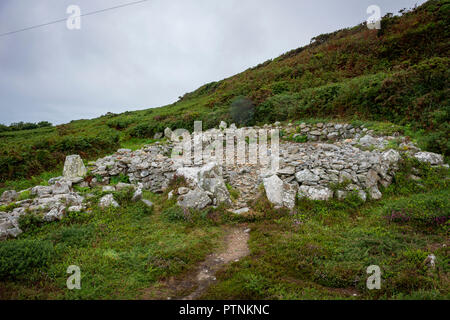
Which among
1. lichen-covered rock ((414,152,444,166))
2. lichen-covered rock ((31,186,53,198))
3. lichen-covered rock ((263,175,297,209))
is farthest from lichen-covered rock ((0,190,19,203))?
lichen-covered rock ((414,152,444,166))

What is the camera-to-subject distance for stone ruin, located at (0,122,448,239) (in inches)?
318

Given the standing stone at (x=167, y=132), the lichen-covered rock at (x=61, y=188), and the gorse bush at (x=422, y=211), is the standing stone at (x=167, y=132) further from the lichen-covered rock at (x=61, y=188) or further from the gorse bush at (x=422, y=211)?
the gorse bush at (x=422, y=211)

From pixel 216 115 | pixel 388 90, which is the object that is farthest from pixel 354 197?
pixel 216 115

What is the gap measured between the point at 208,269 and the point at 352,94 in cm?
1674

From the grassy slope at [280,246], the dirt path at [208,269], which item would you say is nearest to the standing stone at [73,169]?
the grassy slope at [280,246]

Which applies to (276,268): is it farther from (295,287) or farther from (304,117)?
(304,117)

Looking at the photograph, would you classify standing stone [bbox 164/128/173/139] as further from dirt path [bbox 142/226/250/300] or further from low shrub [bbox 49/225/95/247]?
dirt path [bbox 142/226/250/300]

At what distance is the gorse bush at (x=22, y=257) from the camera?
15.9ft

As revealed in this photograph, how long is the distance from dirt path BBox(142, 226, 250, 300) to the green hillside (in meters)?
10.2

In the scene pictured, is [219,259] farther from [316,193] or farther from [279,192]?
[316,193]

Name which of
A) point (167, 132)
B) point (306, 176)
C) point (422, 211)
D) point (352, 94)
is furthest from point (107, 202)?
point (352, 94)

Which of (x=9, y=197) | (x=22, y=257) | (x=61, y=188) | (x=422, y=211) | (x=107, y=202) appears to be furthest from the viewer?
(x=61, y=188)

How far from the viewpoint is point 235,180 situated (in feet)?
34.8
